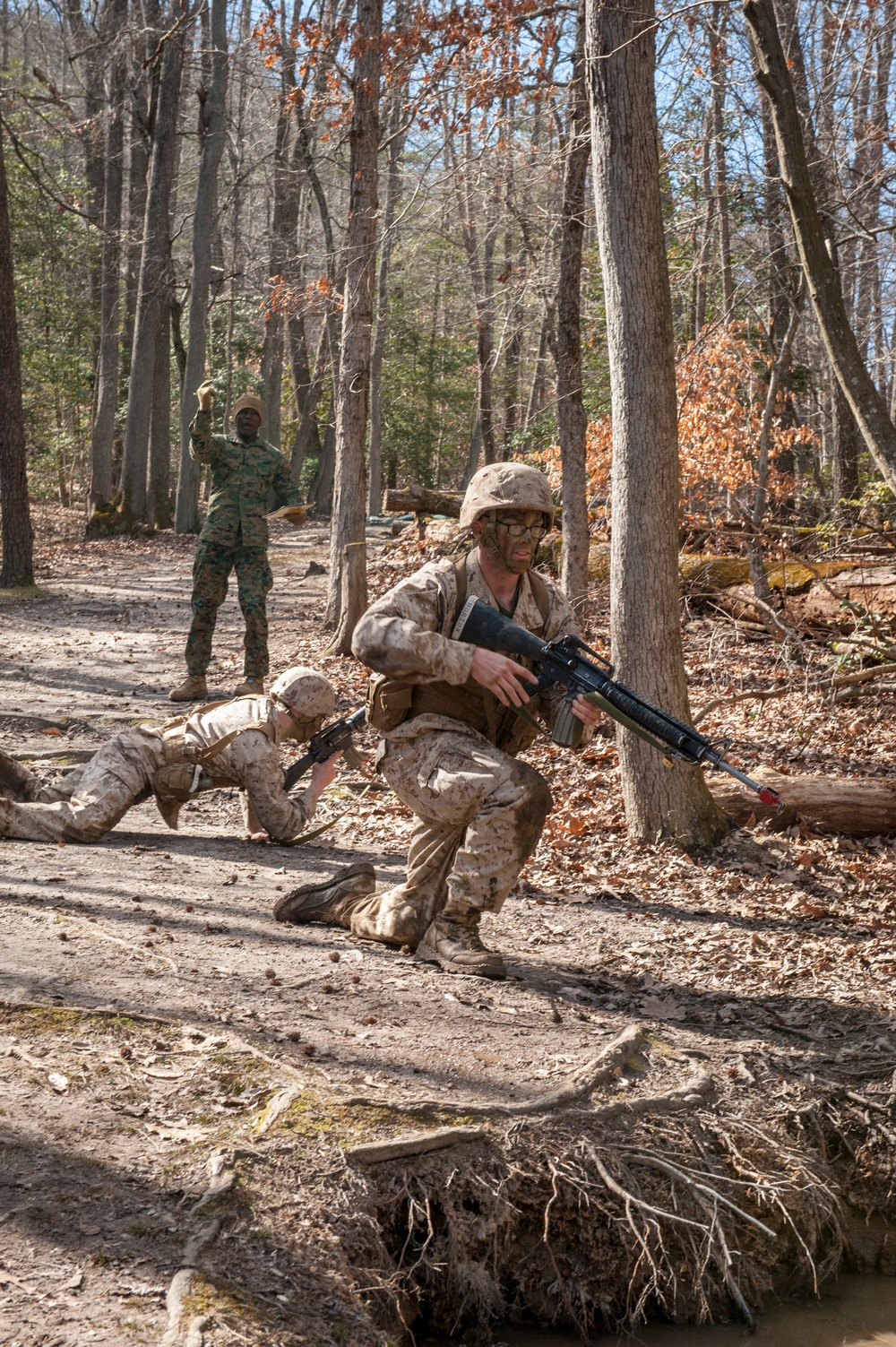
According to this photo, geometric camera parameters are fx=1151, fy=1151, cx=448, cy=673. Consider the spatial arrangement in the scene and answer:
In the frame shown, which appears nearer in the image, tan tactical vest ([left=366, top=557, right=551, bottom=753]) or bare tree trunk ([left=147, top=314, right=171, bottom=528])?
tan tactical vest ([left=366, top=557, right=551, bottom=753])

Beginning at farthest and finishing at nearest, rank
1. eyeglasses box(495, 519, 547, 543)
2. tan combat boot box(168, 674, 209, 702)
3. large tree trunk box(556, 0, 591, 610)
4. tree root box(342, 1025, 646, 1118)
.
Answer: tan combat boot box(168, 674, 209, 702), large tree trunk box(556, 0, 591, 610), eyeglasses box(495, 519, 547, 543), tree root box(342, 1025, 646, 1118)

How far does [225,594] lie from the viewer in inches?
395

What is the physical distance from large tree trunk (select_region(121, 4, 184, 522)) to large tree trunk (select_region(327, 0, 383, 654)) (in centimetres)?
1189

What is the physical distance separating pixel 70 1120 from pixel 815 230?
621 cm

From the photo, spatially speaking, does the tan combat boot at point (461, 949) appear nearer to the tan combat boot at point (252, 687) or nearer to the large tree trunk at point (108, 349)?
the tan combat boot at point (252, 687)

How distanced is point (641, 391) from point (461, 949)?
342 centimetres

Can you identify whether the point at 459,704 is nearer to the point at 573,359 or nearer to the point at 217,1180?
the point at 217,1180

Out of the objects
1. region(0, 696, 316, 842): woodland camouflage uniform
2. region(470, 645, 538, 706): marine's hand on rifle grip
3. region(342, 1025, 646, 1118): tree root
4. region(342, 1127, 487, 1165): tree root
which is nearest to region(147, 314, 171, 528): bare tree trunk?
region(0, 696, 316, 842): woodland camouflage uniform

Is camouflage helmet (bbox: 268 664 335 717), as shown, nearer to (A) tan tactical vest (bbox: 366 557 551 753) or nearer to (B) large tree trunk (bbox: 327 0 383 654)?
(A) tan tactical vest (bbox: 366 557 551 753)

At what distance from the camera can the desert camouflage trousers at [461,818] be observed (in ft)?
15.1

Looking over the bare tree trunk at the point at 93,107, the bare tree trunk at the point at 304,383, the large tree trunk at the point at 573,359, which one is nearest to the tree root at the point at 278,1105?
the large tree trunk at the point at 573,359

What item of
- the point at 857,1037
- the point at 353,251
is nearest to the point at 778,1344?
the point at 857,1037

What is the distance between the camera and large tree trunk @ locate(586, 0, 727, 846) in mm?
6496

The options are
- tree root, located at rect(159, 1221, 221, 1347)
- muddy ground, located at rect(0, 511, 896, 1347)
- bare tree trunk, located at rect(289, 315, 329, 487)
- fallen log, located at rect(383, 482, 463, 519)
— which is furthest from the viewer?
bare tree trunk, located at rect(289, 315, 329, 487)
